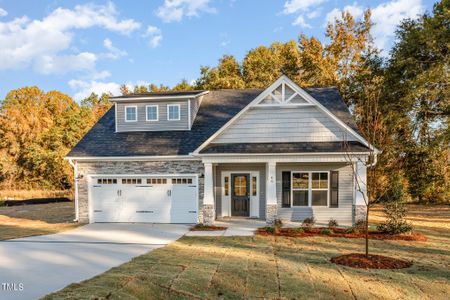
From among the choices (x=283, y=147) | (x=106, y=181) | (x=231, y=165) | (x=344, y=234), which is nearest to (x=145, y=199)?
(x=106, y=181)

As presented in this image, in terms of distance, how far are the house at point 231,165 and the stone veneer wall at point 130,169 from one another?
0.14 ft

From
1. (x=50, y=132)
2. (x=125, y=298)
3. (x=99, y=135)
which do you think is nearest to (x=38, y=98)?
(x=50, y=132)

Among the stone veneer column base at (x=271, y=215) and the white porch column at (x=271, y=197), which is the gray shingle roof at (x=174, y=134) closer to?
the white porch column at (x=271, y=197)

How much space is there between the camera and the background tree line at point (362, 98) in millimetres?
19078

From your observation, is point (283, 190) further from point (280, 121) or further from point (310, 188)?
point (280, 121)

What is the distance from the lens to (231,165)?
15344 millimetres

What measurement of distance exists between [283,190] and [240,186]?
1.94 m

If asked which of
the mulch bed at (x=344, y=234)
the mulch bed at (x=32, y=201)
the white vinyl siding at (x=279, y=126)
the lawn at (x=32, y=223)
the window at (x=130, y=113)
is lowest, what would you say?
the mulch bed at (x=32, y=201)

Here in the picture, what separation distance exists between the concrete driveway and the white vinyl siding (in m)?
4.44

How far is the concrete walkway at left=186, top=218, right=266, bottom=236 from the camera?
1223cm

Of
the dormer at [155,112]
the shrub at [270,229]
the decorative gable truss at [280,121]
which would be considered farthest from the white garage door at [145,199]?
the shrub at [270,229]

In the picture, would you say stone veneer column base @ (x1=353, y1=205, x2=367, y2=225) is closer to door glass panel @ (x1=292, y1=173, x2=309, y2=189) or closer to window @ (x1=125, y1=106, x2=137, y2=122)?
door glass panel @ (x1=292, y1=173, x2=309, y2=189)

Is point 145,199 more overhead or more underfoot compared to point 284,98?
Answer: more underfoot

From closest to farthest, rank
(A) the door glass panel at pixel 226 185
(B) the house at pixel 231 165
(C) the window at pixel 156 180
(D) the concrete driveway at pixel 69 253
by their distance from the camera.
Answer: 1. (D) the concrete driveway at pixel 69 253
2. (B) the house at pixel 231 165
3. (C) the window at pixel 156 180
4. (A) the door glass panel at pixel 226 185
